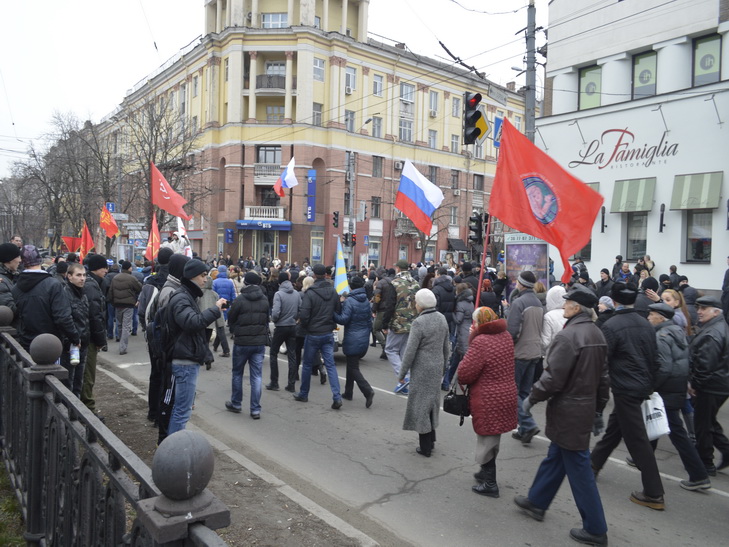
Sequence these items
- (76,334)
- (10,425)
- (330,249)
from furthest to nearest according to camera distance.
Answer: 1. (330,249)
2. (76,334)
3. (10,425)

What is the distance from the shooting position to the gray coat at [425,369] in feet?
21.0

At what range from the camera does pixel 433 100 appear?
49062mm

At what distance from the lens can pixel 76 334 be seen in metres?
6.15

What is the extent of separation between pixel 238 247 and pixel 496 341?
39.4m

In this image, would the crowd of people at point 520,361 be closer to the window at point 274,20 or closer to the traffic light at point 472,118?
the traffic light at point 472,118

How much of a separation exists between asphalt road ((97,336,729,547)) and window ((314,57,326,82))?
124 ft

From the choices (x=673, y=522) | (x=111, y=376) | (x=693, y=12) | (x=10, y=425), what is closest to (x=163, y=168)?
(x=111, y=376)

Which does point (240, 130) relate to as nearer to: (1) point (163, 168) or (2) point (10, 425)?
(1) point (163, 168)

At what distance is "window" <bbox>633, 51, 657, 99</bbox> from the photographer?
63.1 feet

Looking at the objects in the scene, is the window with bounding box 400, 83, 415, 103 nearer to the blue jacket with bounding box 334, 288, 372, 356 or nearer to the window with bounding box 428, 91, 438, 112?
the window with bounding box 428, 91, 438, 112

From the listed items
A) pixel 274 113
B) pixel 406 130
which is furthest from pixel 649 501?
pixel 406 130

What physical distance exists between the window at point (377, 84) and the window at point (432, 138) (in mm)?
6119

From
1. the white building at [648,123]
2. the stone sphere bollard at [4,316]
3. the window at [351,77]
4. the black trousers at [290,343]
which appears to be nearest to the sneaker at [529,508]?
the stone sphere bollard at [4,316]

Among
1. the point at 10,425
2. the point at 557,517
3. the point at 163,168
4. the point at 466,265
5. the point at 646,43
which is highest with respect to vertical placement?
the point at 646,43
